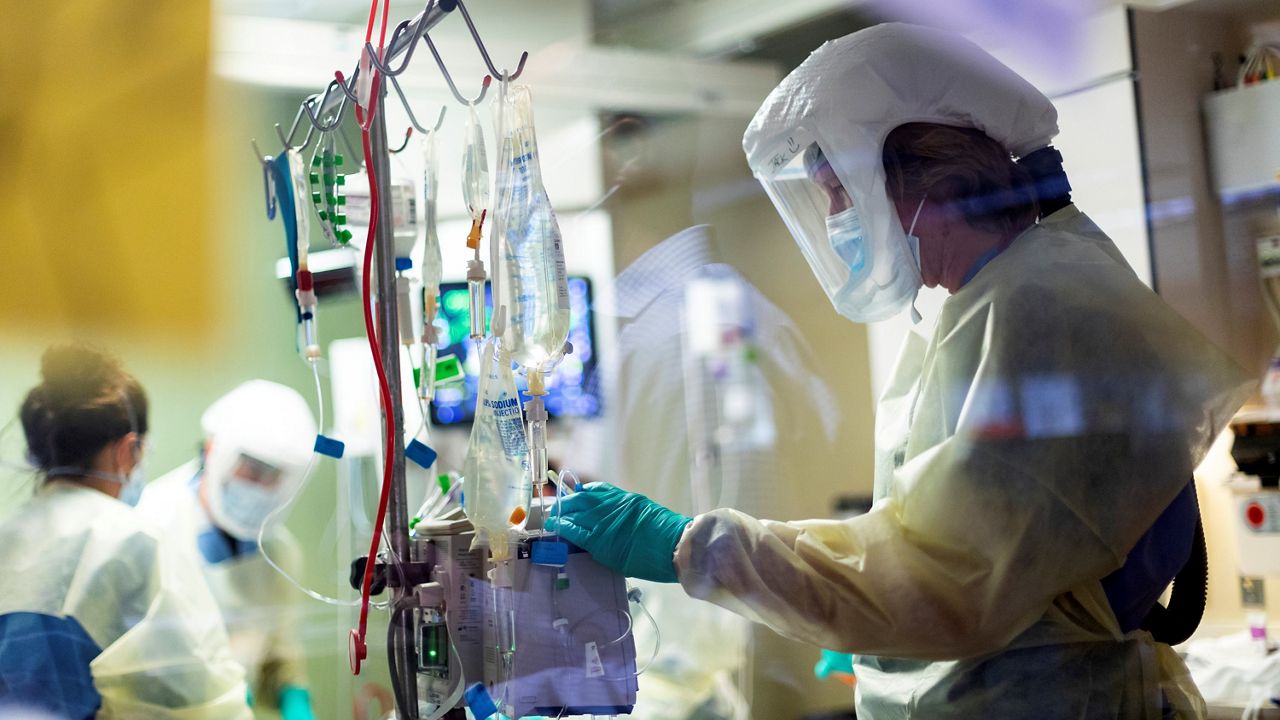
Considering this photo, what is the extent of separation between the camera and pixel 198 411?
2.29 m

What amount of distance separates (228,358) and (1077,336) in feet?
6.62

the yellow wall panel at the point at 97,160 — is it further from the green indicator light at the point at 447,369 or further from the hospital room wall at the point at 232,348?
the green indicator light at the point at 447,369

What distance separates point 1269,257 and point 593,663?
1155 mm

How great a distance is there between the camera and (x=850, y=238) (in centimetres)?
134

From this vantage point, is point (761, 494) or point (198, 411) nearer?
point (198, 411)

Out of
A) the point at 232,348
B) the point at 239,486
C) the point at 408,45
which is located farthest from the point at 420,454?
the point at 232,348

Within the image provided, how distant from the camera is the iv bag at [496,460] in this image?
4.12 ft

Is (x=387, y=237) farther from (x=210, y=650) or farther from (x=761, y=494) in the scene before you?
(x=761, y=494)

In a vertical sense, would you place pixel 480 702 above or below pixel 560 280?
below

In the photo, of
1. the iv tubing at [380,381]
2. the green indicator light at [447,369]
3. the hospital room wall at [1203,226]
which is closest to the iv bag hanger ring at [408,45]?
the iv tubing at [380,381]

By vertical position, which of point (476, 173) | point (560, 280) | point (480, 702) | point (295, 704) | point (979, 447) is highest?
point (476, 173)

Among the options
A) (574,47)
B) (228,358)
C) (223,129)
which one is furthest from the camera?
(574,47)

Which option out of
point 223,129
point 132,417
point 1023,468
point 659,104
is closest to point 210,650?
point 132,417

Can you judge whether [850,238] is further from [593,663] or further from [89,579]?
[89,579]
